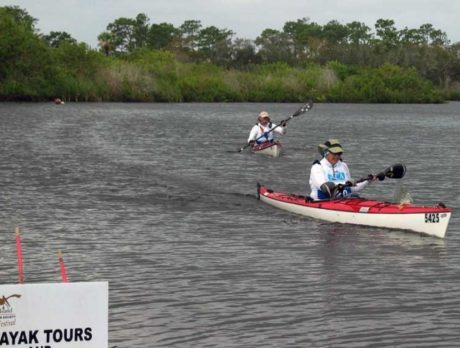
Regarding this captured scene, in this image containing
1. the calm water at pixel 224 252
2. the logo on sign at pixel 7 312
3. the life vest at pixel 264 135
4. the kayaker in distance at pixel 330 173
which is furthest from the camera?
the life vest at pixel 264 135

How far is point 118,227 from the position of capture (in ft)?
67.1

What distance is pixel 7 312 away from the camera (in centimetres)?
777

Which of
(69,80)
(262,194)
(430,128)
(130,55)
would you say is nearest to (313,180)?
(262,194)

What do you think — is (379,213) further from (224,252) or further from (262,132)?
(262,132)

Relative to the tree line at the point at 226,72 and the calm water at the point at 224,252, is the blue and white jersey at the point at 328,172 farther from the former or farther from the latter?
the tree line at the point at 226,72

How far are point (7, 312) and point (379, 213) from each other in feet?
42.0

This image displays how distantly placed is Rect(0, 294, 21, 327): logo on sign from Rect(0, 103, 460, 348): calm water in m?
4.04

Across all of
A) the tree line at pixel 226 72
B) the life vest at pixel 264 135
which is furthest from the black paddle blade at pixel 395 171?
the tree line at pixel 226 72

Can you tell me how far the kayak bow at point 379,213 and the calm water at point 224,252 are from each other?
215 mm

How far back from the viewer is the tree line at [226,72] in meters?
93.3

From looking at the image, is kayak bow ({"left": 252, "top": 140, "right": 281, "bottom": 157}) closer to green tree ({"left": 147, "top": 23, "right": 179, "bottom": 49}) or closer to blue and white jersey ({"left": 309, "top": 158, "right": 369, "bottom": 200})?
blue and white jersey ({"left": 309, "top": 158, "right": 369, "bottom": 200})

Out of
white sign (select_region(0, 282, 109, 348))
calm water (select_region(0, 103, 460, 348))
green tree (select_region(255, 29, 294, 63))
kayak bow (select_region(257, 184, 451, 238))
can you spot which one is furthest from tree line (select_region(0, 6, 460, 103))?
white sign (select_region(0, 282, 109, 348))

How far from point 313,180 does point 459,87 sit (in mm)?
123988

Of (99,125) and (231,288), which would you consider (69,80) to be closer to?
(99,125)
